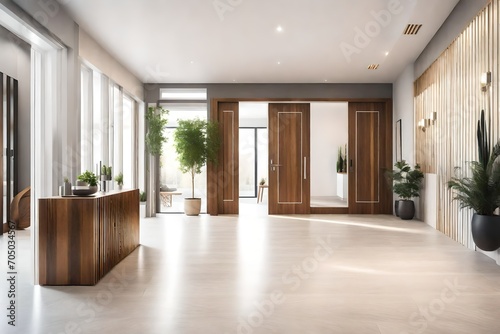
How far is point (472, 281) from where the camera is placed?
3582 millimetres

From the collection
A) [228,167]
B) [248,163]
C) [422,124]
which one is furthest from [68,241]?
[248,163]

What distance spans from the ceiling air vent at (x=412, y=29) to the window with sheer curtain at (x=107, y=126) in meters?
4.86

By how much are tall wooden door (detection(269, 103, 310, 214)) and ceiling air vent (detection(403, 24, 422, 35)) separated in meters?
3.42

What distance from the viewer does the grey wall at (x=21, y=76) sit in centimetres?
412

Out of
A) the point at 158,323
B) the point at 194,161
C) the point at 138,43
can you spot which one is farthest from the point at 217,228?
the point at 158,323

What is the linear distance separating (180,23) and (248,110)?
21.8 feet

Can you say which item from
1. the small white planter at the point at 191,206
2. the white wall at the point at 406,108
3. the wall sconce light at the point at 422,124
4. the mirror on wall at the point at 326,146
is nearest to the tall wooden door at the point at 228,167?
the small white planter at the point at 191,206

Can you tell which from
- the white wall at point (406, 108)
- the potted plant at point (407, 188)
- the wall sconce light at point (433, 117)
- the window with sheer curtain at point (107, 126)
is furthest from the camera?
the white wall at point (406, 108)

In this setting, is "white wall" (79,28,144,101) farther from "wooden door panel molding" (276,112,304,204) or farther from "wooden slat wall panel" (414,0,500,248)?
"wooden slat wall panel" (414,0,500,248)

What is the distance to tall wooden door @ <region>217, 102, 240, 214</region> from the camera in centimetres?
894

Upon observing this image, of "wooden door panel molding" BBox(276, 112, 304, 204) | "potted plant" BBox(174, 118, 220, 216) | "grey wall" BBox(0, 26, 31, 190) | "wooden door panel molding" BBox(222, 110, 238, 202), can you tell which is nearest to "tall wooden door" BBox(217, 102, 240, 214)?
"wooden door panel molding" BBox(222, 110, 238, 202)

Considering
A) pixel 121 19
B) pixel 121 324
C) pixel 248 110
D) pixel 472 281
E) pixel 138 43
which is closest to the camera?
pixel 121 324

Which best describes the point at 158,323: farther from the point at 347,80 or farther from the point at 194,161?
the point at 347,80

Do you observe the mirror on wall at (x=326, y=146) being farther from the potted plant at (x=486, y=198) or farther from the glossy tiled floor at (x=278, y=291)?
the potted plant at (x=486, y=198)
